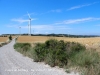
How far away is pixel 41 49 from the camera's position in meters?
17.3

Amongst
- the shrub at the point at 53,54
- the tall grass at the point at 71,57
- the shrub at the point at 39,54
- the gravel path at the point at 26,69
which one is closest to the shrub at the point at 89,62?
the tall grass at the point at 71,57

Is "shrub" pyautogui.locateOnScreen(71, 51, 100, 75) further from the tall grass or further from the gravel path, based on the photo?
the gravel path

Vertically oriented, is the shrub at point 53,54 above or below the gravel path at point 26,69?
above

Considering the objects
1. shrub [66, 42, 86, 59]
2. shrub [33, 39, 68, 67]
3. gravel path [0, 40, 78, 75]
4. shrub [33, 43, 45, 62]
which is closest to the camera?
gravel path [0, 40, 78, 75]

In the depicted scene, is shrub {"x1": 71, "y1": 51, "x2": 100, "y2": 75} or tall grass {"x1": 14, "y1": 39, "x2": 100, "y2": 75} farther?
tall grass {"x1": 14, "y1": 39, "x2": 100, "y2": 75}

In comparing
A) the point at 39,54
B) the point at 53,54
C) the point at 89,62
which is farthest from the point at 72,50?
the point at 39,54

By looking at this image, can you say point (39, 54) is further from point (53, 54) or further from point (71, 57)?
point (71, 57)

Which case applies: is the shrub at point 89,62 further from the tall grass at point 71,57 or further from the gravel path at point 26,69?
the gravel path at point 26,69

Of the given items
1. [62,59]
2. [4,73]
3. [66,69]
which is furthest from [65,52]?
[4,73]

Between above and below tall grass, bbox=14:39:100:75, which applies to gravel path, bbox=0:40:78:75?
below

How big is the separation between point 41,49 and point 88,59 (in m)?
6.85

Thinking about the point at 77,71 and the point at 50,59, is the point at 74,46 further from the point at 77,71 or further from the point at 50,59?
the point at 77,71

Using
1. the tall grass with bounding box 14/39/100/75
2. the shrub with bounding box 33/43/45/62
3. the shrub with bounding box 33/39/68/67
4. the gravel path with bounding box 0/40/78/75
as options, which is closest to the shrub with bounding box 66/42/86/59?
the tall grass with bounding box 14/39/100/75

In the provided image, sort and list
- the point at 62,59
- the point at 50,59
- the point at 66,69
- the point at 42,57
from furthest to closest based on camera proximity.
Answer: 1. the point at 42,57
2. the point at 50,59
3. the point at 62,59
4. the point at 66,69
